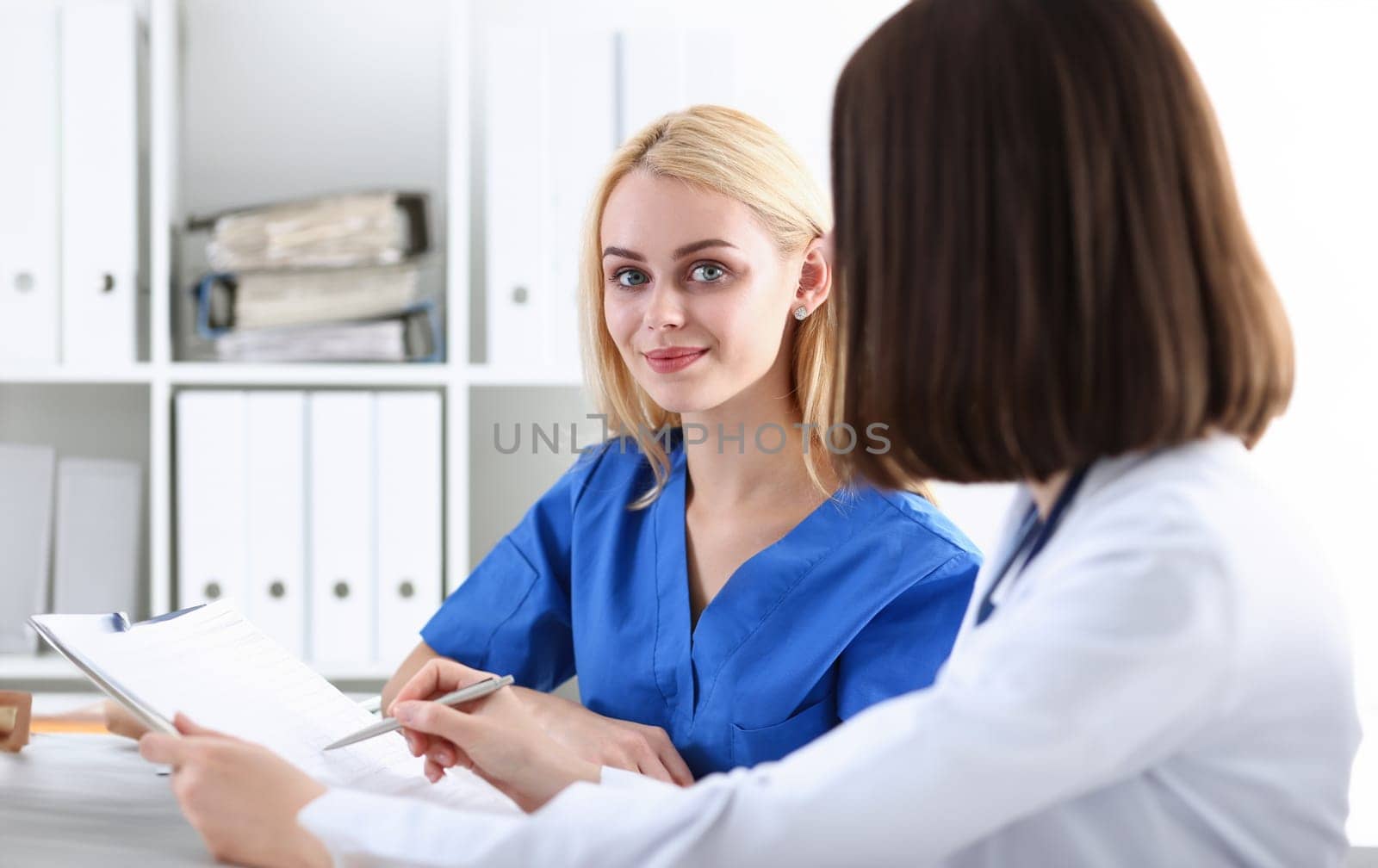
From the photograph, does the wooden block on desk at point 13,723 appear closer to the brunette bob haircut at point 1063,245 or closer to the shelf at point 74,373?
the shelf at point 74,373

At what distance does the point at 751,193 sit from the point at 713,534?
0.37 meters

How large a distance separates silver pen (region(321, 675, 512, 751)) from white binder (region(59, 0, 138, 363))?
1142 millimetres

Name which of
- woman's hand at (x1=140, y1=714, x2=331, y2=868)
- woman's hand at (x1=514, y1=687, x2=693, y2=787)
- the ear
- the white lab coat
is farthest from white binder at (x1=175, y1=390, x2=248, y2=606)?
the white lab coat

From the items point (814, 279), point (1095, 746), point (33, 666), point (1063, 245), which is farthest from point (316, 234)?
point (1095, 746)

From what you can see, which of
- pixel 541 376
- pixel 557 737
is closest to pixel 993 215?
pixel 557 737

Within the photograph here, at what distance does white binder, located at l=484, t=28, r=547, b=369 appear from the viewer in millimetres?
1771

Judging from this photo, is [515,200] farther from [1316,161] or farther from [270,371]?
[1316,161]

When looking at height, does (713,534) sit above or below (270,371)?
below

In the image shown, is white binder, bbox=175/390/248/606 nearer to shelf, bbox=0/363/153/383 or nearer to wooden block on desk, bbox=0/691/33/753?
shelf, bbox=0/363/153/383

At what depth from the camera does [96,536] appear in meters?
1.89

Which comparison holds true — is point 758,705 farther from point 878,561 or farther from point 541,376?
point 541,376

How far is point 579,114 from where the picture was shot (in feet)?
5.82

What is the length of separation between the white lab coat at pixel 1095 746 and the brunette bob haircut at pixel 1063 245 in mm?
42

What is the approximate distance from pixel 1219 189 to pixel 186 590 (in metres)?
1.68
